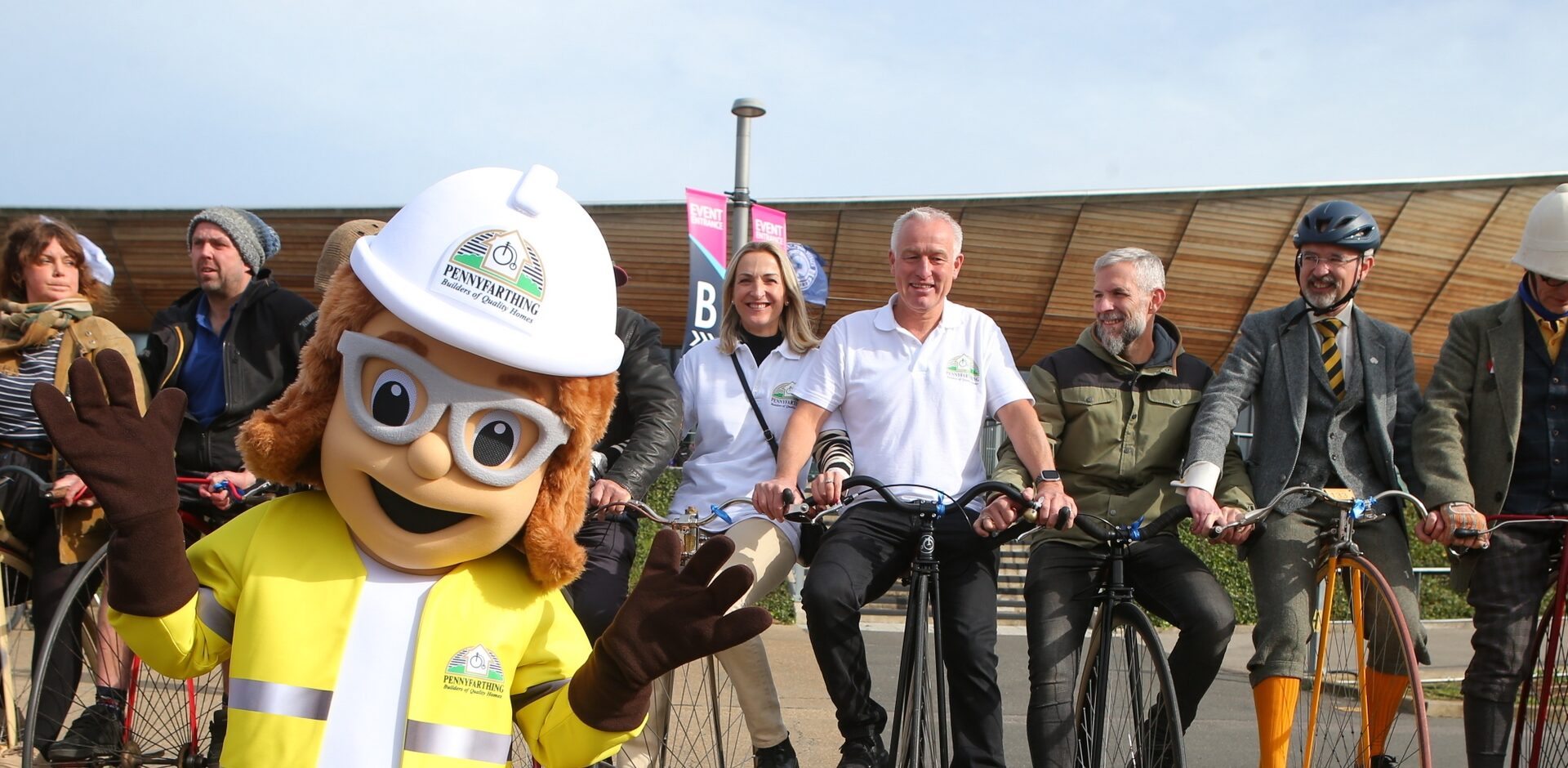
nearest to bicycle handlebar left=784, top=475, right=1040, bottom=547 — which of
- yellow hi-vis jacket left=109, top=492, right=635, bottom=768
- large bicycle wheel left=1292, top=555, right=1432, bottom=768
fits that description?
large bicycle wheel left=1292, top=555, right=1432, bottom=768

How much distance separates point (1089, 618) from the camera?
470 cm

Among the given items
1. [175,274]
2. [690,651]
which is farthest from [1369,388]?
[175,274]

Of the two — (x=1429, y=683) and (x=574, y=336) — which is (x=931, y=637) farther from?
(x=1429, y=683)

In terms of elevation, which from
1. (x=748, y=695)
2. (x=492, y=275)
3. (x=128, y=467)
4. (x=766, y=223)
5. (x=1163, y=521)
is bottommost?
(x=748, y=695)

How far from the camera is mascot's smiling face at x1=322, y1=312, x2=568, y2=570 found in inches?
103

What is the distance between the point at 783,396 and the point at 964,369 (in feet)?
2.41

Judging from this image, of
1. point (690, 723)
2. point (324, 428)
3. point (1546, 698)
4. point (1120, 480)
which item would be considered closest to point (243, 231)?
point (690, 723)

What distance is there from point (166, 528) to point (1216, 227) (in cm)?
2317

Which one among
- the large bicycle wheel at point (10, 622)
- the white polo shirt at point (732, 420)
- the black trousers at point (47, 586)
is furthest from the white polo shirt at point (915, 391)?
the large bicycle wheel at point (10, 622)

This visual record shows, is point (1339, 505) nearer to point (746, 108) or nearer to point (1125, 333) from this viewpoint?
point (1125, 333)

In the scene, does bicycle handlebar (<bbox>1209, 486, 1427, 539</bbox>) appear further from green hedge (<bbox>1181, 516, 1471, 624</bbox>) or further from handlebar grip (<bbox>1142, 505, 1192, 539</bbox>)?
green hedge (<bbox>1181, 516, 1471, 624</bbox>)

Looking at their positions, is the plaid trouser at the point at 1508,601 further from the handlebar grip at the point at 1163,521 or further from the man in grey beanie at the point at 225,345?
the man in grey beanie at the point at 225,345

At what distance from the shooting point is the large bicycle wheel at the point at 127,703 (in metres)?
4.48

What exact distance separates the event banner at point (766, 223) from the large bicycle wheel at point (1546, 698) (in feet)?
28.8
